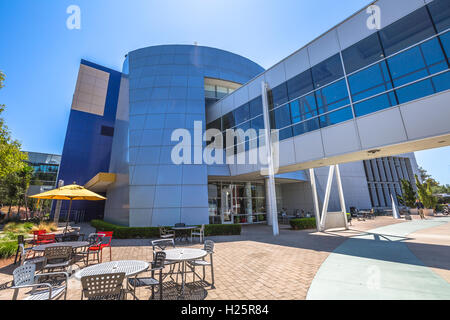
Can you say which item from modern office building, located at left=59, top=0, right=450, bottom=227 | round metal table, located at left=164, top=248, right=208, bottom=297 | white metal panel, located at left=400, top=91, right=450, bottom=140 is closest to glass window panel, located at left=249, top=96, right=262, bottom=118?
modern office building, located at left=59, top=0, right=450, bottom=227

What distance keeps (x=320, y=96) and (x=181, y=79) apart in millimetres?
11507

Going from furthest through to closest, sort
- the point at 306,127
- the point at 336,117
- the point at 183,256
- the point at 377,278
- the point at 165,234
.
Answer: the point at 165,234 → the point at 306,127 → the point at 336,117 → the point at 377,278 → the point at 183,256

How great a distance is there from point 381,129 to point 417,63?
291cm

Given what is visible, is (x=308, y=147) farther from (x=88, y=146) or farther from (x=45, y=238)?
(x=88, y=146)

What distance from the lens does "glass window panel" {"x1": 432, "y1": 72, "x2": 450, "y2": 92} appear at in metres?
6.90

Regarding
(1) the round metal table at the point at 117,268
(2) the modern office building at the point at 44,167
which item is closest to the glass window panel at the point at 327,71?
(1) the round metal table at the point at 117,268

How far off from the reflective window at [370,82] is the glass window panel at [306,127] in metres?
2.05

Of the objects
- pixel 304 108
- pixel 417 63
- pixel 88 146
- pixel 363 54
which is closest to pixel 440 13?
pixel 417 63

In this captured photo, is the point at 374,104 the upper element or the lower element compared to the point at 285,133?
lower

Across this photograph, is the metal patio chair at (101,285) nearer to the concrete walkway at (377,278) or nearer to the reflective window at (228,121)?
the concrete walkway at (377,278)

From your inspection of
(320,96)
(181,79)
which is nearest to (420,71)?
(320,96)

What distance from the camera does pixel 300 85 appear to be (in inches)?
468

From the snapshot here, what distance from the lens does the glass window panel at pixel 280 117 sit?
40.4 ft
